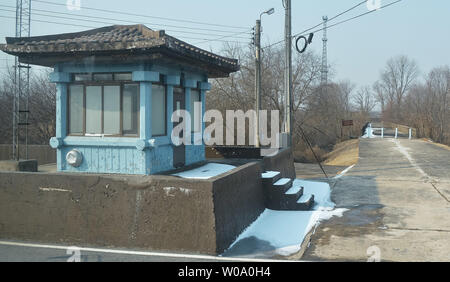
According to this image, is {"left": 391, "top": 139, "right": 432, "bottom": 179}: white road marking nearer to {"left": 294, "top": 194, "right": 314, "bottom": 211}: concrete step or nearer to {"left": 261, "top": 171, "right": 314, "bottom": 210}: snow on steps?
{"left": 294, "top": 194, "right": 314, "bottom": 211}: concrete step

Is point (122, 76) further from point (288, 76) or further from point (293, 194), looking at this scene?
point (288, 76)

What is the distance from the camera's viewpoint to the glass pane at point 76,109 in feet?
33.3

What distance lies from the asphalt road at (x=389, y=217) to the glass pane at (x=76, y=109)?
5838 millimetres


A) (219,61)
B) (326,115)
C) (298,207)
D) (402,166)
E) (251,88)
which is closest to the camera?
(298,207)

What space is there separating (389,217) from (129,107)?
6.32 metres

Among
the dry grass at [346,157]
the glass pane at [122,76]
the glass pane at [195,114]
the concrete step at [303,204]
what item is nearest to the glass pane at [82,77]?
the glass pane at [122,76]

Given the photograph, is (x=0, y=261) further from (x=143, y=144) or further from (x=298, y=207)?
(x=298, y=207)

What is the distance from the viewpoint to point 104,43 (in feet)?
29.4

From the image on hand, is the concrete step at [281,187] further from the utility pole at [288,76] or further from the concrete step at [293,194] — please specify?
the utility pole at [288,76]

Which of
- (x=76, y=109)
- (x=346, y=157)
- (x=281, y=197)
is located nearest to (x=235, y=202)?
(x=281, y=197)

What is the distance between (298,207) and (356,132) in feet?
128

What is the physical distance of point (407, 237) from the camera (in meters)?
8.21

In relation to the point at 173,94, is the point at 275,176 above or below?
below
